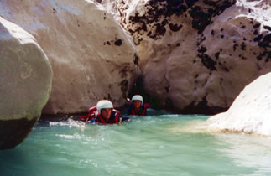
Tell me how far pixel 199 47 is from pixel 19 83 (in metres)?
8.73

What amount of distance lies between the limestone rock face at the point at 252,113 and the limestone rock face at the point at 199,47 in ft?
13.1

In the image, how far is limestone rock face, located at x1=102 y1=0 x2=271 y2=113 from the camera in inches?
406

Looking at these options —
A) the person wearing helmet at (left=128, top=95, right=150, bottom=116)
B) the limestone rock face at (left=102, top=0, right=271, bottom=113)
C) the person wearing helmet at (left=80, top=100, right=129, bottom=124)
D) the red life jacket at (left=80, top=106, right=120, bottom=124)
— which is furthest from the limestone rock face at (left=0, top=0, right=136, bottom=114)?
the limestone rock face at (left=102, top=0, right=271, bottom=113)

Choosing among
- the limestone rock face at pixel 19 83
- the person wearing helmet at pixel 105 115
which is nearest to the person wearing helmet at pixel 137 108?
the person wearing helmet at pixel 105 115

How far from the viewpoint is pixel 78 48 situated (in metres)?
8.88

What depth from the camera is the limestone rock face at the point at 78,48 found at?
7.98 metres

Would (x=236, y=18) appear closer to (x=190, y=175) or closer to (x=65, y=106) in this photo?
(x=65, y=106)

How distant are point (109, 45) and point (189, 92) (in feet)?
11.4

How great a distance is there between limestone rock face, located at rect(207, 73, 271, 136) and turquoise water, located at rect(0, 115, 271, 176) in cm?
37

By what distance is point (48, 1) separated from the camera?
8570 millimetres

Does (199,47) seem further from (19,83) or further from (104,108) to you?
(19,83)

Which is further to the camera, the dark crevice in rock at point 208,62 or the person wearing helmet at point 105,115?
the dark crevice in rock at point 208,62

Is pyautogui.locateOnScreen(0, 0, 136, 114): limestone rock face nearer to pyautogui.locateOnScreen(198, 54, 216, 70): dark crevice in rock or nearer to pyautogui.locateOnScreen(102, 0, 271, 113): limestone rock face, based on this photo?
pyautogui.locateOnScreen(102, 0, 271, 113): limestone rock face

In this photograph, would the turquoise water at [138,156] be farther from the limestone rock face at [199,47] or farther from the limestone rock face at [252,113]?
the limestone rock face at [199,47]
